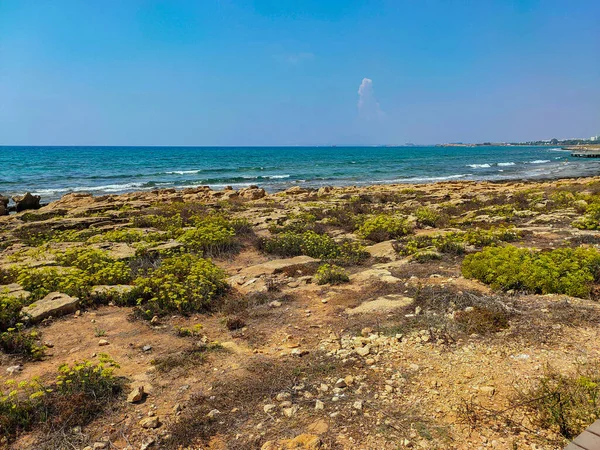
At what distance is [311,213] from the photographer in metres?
16.3

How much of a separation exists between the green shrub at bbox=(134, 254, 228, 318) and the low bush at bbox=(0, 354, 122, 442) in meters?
2.21

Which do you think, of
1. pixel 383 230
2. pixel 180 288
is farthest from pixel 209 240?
pixel 383 230

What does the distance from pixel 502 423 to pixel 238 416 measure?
2.71 metres

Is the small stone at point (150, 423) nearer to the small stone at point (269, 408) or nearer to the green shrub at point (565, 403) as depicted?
the small stone at point (269, 408)

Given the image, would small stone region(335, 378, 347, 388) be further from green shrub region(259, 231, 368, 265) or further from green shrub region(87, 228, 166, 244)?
green shrub region(87, 228, 166, 244)

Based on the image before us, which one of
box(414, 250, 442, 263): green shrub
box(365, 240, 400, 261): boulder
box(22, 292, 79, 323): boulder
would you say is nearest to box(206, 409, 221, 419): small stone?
box(22, 292, 79, 323): boulder

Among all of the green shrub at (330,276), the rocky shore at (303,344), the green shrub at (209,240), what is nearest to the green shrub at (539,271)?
the rocky shore at (303,344)

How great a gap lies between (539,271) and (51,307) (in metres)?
8.91

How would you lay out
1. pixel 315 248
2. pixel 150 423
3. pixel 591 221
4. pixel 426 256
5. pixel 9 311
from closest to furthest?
1. pixel 150 423
2. pixel 9 311
3. pixel 426 256
4. pixel 315 248
5. pixel 591 221

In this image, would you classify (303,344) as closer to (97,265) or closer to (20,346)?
(20,346)

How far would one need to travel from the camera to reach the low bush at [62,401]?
4.04m

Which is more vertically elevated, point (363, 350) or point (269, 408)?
point (363, 350)

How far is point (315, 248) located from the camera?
10.8m

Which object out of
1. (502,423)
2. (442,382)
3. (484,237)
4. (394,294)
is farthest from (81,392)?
(484,237)
